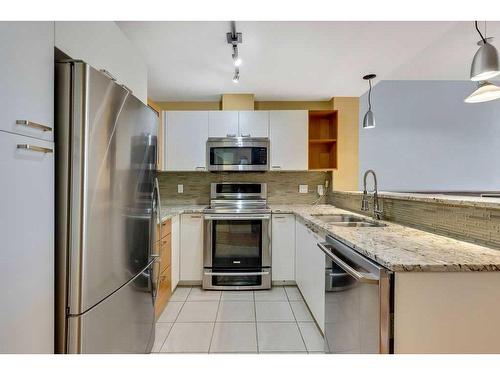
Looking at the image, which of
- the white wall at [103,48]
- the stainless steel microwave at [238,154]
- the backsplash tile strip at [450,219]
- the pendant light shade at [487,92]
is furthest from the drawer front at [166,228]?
the pendant light shade at [487,92]

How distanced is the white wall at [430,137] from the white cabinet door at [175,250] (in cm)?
297

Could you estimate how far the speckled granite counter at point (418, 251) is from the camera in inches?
36.2

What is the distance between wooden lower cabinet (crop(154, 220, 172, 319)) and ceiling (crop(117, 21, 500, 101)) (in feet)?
4.91

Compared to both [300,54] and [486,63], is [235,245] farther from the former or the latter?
[486,63]

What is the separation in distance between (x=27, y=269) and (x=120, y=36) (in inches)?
54.4

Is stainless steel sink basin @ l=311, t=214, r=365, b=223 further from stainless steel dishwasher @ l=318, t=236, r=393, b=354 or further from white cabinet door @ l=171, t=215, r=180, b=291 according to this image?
white cabinet door @ l=171, t=215, r=180, b=291

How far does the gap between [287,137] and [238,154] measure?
658 mm

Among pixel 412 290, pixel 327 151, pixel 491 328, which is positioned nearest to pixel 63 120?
pixel 412 290

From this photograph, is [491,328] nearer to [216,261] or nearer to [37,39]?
[37,39]

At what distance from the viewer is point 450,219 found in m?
1.39

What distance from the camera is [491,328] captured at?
0.91 meters

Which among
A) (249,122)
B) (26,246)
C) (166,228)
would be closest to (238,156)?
(249,122)

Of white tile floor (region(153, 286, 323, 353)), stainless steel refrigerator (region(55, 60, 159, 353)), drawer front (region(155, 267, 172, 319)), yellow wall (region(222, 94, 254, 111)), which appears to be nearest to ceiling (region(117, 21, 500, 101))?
Result: yellow wall (region(222, 94, 254, 111))

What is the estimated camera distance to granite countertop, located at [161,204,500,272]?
919 mm
